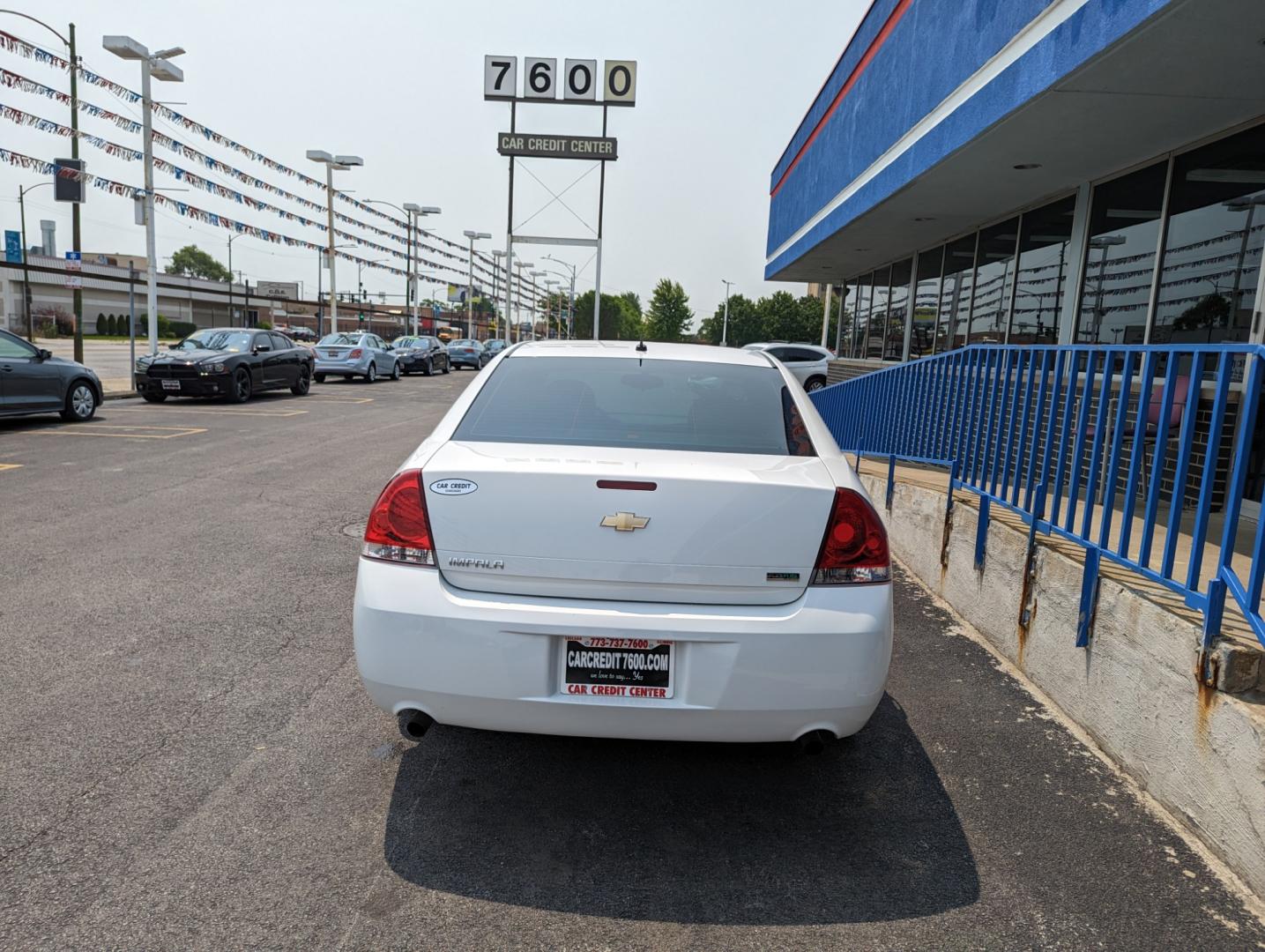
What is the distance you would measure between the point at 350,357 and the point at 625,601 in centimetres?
2692

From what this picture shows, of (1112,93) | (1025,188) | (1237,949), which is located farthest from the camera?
(1025,188)

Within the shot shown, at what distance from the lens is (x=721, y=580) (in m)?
2.87

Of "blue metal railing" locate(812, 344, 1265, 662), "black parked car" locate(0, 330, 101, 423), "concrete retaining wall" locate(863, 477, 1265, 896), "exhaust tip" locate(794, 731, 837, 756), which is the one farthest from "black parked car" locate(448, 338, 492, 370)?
"exhaust tip" locate(794, 731, 837, 756)

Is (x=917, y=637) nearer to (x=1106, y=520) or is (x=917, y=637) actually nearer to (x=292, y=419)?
(x=1106, y=520)

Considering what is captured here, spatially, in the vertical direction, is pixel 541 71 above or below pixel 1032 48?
above

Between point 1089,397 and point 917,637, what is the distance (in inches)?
66.7

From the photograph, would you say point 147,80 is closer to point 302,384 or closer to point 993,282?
point 302,384

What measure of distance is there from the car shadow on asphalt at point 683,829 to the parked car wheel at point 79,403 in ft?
41.5

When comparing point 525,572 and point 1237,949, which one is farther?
point 525,572

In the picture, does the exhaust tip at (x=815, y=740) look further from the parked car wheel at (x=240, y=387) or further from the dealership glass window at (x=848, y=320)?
the dealership glass window at (x=848, y=320)

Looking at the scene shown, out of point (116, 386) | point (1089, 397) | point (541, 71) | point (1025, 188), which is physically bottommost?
point (116, 386)

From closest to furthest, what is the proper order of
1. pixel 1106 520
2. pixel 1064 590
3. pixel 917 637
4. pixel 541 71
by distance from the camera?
pixel 1106 520, pixel 1064 590, pixel 917 637, pixel 541 71

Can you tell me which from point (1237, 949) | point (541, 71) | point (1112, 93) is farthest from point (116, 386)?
point (1237, 949)

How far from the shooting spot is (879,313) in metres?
21.0
